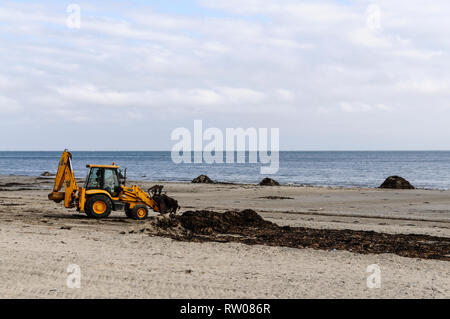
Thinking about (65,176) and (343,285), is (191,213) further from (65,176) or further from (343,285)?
(343,285)

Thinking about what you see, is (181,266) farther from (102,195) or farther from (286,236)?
(102,195)

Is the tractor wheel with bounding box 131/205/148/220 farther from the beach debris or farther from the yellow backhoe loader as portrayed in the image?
the beach debris

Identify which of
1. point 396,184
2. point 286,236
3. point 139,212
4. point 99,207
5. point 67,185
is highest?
point 67,185

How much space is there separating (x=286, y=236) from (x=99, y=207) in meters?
7.85

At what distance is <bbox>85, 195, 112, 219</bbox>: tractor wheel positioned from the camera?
2081 centimetres

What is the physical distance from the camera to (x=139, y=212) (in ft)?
69.0

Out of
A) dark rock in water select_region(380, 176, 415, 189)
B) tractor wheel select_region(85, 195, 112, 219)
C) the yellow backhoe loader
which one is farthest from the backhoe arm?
dark rock in water select_region(380, 176, 415, 189)

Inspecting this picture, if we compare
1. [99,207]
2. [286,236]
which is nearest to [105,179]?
[99,207]

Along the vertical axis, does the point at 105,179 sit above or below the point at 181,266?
above

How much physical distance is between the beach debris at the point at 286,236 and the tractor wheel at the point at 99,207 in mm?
3198

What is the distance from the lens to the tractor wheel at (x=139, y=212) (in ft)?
68.8

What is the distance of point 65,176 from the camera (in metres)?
21.1

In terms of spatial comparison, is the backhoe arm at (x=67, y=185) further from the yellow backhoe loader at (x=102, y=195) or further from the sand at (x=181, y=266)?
the sand at (x=181, y=266)
